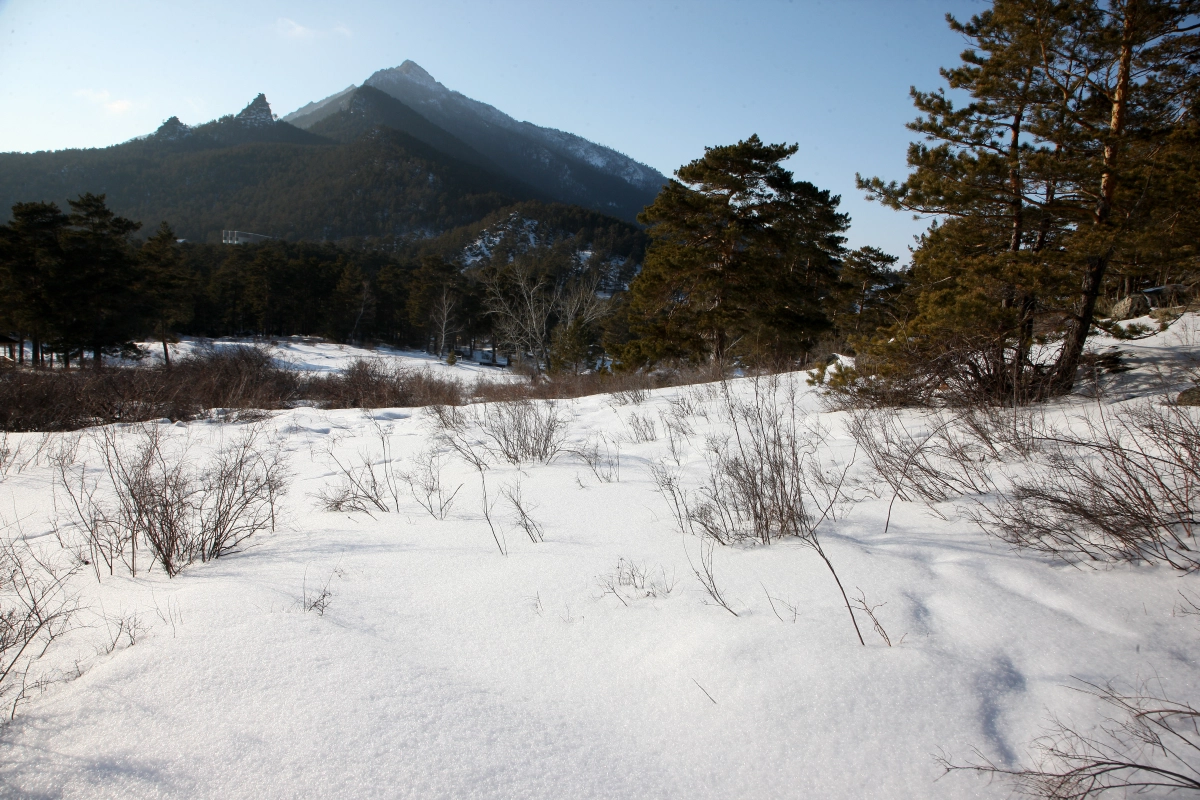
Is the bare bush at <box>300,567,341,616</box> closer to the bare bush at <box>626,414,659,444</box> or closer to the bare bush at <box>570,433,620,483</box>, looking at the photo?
the bare bush at <box>570,433,620,483</box>

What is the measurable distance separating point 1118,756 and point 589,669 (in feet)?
4.21

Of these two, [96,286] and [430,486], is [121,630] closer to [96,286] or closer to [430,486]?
[430,486]

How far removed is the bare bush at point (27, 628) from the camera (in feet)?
5.01

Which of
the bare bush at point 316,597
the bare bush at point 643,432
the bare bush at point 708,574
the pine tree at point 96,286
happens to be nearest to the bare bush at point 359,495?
the bare bush at point 316,597

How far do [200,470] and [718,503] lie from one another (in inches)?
190

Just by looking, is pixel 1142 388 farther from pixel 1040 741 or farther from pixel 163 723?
pixel 163 723

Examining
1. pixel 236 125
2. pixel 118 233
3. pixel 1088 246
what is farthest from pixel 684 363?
pixel 236 125

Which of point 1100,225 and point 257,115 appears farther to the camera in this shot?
point 257,115

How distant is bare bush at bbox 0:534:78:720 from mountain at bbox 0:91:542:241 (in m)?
114

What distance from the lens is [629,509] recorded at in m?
3.04

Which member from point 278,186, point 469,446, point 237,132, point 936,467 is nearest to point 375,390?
point 469,446

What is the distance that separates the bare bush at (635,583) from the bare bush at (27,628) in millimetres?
1801

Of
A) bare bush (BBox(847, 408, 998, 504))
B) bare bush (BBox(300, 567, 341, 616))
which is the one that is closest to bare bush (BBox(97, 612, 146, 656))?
bare bush (BBox(300, 567, 341, 616))

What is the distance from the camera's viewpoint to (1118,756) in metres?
1.13
